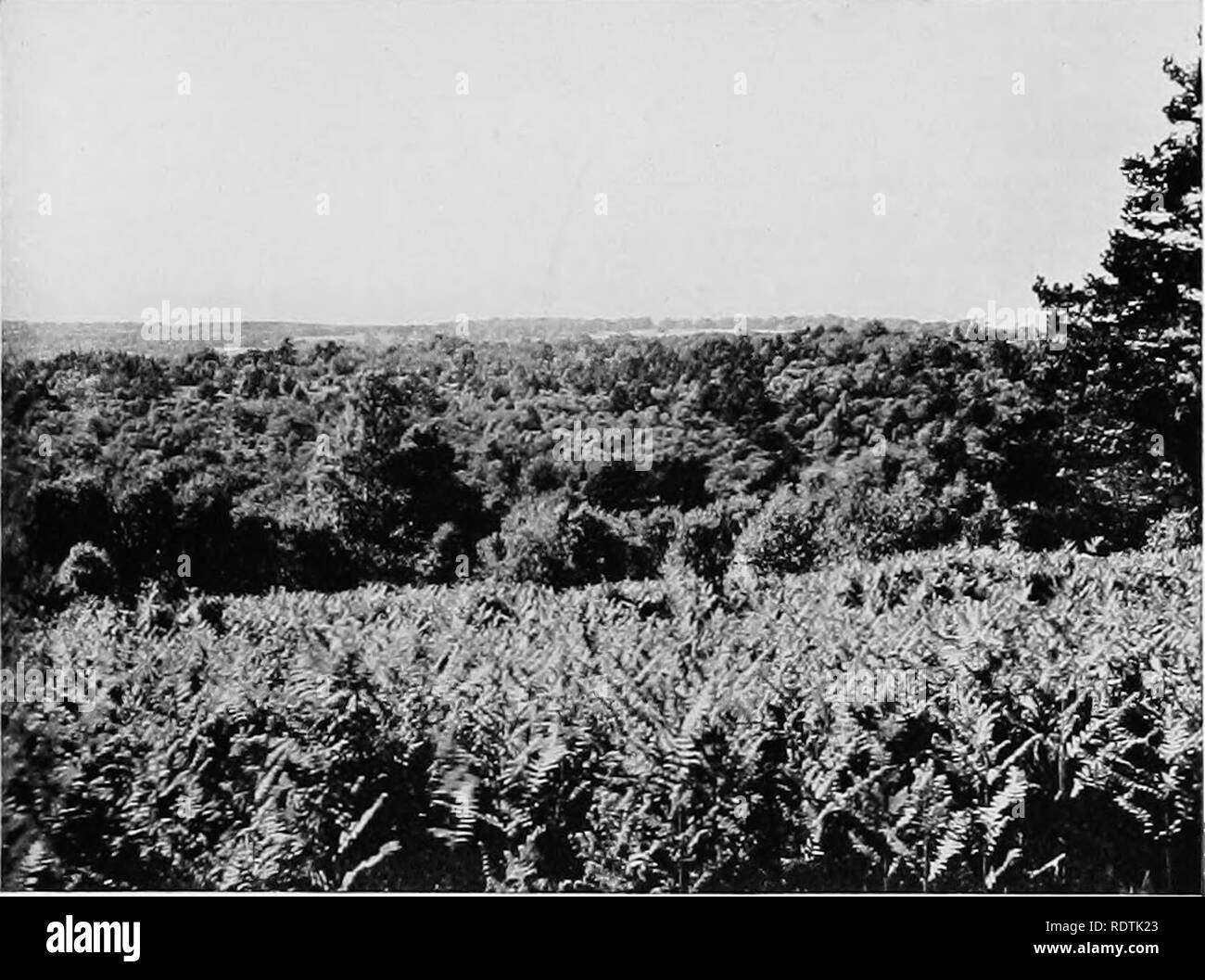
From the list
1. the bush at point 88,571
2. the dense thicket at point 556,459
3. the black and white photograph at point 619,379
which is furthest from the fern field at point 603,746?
the dense thicket at point 556,459

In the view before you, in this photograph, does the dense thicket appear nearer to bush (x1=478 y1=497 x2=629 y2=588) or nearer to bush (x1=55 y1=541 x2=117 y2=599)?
bush (x1=478 y1=497 x2=629 y2=588)

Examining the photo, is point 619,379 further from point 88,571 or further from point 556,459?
point 88,571

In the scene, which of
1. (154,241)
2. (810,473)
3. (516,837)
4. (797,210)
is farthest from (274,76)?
(516,837)

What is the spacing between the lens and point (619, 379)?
23.0 feet

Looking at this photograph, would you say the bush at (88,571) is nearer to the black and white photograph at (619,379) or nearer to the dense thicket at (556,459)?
the black and white photograph at (619,379)

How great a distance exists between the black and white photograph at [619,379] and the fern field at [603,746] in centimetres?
2

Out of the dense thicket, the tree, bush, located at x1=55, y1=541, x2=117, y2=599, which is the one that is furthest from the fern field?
the tree

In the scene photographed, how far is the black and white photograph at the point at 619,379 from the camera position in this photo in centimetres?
685

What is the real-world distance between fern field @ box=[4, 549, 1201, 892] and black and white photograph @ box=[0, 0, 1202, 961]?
2 centimetres

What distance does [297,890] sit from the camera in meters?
6.77

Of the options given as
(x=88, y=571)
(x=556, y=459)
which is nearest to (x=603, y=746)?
(x=556, y=459)

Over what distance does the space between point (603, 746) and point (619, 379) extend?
1.43 metres

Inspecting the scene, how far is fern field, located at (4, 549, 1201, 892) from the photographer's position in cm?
669
